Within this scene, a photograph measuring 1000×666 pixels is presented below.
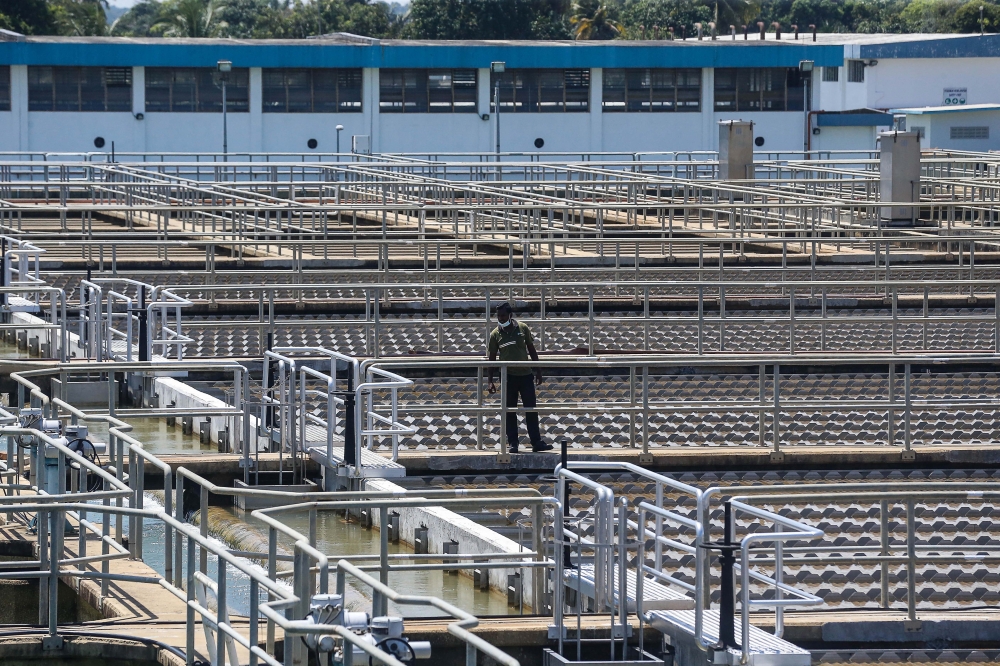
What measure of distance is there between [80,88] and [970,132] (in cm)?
2935

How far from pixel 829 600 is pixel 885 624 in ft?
3.64

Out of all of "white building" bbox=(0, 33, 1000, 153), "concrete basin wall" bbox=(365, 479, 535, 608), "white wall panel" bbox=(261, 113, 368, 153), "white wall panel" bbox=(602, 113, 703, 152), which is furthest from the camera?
"white wall panel" bbox=(602, 113, 703, 152)

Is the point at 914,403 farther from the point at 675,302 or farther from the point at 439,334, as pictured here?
the point at 675,302

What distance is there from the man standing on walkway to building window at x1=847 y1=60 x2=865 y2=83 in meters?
54.2

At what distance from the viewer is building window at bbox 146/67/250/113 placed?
54906 mm

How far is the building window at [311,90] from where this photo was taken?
5572 centimetres

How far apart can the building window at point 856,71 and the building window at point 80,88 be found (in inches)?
1113

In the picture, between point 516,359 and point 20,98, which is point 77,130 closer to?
point 20,98

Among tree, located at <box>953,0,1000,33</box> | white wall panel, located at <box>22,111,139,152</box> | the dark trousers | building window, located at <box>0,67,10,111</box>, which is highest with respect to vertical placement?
tree, located at <box>953,0,1000,33</box>

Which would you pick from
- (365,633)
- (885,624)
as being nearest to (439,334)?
(885,624)

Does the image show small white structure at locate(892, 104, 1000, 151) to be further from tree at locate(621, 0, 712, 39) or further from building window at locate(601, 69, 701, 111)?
tree at locate(621, 0, 712, 39)

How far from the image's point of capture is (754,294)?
82.0 ft

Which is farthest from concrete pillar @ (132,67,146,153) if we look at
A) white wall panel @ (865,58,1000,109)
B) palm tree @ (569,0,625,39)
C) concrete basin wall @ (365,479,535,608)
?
palm tree @ (569,0,625,39)

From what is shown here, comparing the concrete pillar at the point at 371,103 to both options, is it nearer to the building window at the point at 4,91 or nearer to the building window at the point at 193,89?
the building window at the point at 193,89
